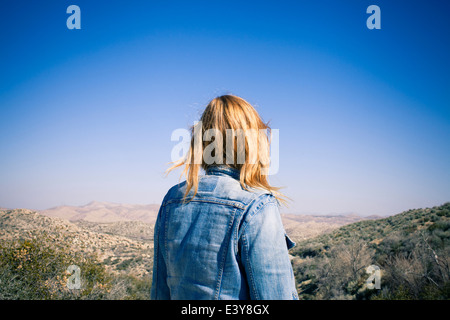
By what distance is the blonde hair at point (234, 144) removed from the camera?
1.31 m

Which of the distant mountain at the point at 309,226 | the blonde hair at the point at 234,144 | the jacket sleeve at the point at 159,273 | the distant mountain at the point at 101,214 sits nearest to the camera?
the blonde hair at the point at 234,144

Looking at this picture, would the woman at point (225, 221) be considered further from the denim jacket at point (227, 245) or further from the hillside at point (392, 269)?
the hillside at point (392, 269)

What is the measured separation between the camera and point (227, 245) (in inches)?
46.2

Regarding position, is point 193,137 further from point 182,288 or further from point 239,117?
point 182,288

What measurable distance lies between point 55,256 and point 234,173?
13.4 m

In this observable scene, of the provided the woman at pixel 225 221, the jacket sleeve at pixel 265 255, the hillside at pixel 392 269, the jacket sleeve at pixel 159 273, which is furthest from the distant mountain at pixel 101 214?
the jacket sleeve at pixel 265 255

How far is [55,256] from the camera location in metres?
11.5

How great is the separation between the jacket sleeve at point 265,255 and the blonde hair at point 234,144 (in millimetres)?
172

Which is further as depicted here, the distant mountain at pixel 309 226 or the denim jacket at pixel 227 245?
the distant mountain at pixel 309 226

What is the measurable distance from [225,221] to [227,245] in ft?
0.35

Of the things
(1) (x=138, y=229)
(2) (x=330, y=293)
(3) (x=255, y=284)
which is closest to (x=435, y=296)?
(2) (x=330, y=293)

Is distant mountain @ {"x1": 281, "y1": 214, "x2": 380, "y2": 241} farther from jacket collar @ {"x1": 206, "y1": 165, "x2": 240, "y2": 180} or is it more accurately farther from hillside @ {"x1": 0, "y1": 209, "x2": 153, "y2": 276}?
jacket collar @ {"x1": 206, "y1": 165, "x2": 240, "y2": 180}

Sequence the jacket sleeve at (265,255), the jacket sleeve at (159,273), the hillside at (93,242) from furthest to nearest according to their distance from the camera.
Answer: the hillside at (93,242) → the jacket sleeve at (159,273) → the jacket sleeve at (265,255)

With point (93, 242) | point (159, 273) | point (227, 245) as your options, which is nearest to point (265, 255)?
point (227, 245)
